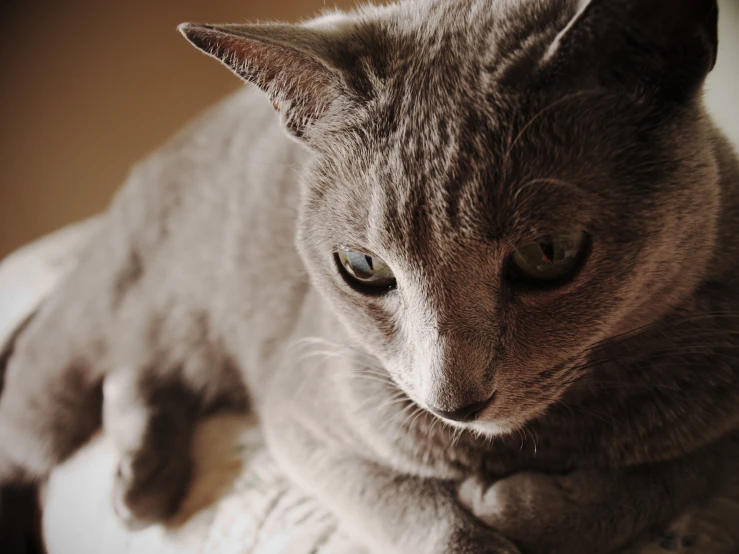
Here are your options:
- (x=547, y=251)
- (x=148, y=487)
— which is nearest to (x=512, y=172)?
(x=547, y=251)

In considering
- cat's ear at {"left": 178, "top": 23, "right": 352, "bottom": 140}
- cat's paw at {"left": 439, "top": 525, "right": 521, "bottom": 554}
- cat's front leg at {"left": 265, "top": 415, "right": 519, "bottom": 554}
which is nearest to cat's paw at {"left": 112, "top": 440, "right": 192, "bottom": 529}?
cat's front leg at {"left": 265, "top": 415, "right": 519, "bottom": 554}

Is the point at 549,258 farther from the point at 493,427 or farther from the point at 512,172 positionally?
the point at 493,427

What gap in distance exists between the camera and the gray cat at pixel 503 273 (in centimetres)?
65

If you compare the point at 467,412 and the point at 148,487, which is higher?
the point at 467,412

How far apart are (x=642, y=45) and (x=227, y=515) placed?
2.83 feet

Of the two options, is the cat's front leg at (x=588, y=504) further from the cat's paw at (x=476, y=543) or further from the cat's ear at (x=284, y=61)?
the cat's ear at (x=284, y=61)

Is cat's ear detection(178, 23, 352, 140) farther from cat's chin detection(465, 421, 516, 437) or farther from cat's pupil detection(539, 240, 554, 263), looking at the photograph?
A: cat's chin detection(465, 421, 516, 437)

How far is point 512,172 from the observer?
2.09ft

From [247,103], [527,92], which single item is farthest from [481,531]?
[247,103]

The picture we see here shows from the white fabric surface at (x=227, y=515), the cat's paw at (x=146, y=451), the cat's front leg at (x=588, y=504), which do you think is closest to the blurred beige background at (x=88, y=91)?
the white fabric surface at (x=227, y=515)

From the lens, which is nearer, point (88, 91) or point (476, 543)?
point (476, 543)

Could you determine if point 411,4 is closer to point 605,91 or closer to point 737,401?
point 605,91

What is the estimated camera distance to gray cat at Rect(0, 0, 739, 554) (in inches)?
25.4

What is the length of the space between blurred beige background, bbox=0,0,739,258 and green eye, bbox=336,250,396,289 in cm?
143
